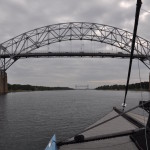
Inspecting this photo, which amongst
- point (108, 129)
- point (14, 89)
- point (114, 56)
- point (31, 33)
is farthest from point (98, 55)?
point (14, 89)

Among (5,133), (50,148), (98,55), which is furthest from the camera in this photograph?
(98,55)

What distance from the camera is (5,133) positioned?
18.7 m

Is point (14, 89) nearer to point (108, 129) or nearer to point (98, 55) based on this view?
point (98, 55)

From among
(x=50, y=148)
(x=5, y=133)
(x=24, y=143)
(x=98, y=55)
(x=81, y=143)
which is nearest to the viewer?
(x=50, y=148)

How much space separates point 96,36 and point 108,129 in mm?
75774

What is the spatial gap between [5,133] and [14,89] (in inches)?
6924

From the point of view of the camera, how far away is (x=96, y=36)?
8362 centimetres

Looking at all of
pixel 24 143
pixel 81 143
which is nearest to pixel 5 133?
pixel 24 143

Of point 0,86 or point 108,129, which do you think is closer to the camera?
point 108,129

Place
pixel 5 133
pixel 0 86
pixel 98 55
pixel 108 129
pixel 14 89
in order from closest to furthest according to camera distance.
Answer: pixel 108 129
pixel 5 133
pixel 98 55
pixel 0 86
pixel 14 89

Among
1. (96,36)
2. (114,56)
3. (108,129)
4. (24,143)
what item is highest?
(96,36)

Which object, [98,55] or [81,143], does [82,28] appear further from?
[81,143]

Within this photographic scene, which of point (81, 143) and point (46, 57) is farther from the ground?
point (46, 57)

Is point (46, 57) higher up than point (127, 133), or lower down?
higher up
